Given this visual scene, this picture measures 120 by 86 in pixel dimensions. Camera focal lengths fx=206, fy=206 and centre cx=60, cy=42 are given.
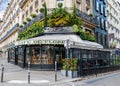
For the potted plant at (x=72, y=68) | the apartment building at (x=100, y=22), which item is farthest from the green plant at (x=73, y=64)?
the apartment building at (x=100, y=22)

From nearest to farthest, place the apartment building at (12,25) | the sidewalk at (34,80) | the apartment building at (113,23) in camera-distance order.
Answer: the sidewalk at (34,80)
the apartment building at (12,25)
the apartment building at (113,23)

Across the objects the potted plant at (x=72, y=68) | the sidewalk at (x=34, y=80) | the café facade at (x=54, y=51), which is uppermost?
the café facade at (x=54, y=51)

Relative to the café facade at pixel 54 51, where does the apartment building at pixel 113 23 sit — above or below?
above

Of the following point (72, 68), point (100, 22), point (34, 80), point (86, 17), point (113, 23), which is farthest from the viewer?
point (113, 23)

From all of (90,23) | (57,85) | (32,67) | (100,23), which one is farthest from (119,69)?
(57,85)

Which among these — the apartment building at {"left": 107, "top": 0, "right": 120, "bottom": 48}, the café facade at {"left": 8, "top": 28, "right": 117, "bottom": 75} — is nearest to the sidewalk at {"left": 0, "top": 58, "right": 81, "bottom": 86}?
the café facade at {"left": 8, "top": 28, "right": 117, "bottom": 75}

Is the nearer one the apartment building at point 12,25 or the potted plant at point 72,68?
the potted plant at point 72,68

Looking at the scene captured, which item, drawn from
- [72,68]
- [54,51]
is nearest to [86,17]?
[54,51]

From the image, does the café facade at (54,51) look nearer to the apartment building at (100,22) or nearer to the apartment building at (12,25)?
the apartment building at (100,22)

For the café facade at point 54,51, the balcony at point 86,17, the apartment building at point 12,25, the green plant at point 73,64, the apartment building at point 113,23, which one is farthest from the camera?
the apartment building at point 113,23

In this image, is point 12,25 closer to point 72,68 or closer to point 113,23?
point 113,23

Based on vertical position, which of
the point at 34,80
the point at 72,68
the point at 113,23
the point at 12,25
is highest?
the point at 113,23

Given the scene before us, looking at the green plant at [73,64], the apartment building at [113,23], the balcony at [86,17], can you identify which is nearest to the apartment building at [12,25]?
the balcony at [86,17]

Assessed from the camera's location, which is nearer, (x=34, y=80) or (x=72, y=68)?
(x=34, y=80)
